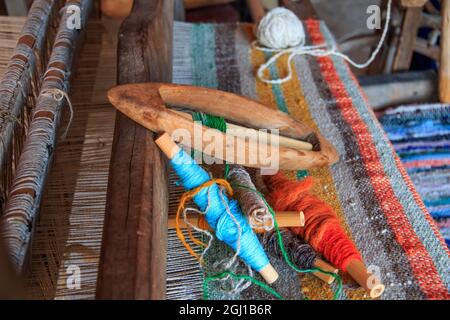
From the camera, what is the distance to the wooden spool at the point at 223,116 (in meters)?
0.95

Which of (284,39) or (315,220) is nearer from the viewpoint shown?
(315,220)

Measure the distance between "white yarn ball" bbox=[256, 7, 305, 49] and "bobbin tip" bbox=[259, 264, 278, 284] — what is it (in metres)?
0.91

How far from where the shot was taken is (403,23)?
2096 millimetres

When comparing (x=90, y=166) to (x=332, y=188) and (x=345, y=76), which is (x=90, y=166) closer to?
(x=332, y=188)

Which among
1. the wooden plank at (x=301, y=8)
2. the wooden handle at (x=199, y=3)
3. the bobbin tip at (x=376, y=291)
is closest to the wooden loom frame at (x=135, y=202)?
the bobbin tip at (x=376, y=291)


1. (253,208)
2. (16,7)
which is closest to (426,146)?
(253,208)

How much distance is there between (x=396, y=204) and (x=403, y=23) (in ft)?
3.91

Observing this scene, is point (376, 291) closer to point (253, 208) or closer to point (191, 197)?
point (253, 208)

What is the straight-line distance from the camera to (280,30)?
1656 millimetres

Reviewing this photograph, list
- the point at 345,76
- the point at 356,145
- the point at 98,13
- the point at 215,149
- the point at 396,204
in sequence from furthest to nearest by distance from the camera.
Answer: the point at 98,13, the point at 345,76, the point at 356,145, the point at 396,204, the point at 215,149

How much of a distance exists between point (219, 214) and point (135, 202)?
184mm

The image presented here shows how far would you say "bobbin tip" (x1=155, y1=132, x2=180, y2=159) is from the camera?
94 cm

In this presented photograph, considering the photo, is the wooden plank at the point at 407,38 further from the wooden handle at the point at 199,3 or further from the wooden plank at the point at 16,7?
the wooden plank at the point at 16,7
